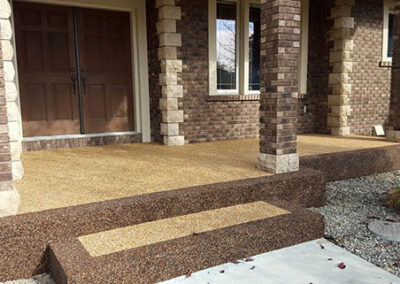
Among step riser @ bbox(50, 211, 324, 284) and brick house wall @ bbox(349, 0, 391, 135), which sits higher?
brick house wall @ bbox(349, 0, 391, 135)

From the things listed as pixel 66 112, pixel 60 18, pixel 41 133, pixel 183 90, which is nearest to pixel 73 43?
pixel 60 18

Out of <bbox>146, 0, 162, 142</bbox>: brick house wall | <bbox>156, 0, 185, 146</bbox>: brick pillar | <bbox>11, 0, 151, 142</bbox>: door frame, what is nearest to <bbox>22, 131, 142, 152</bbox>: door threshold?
<bbox>11, 0, 151, 142</bbox>: door frame

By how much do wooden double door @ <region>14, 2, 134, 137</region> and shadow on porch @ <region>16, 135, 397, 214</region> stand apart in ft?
1.76

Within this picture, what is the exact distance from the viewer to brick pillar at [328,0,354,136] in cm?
682

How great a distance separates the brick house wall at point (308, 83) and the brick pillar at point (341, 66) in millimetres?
134

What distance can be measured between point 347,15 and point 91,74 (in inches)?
188

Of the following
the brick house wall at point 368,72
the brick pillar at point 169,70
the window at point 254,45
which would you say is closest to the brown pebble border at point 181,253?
the brick pillar at point 169,70

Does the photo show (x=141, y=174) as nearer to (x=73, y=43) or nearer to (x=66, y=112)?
(x=66, y=112)

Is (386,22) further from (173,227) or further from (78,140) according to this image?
(173,227)

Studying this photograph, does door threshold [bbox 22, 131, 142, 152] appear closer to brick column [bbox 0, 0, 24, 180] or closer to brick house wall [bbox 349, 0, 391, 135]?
brick column [bbox 0, 0, 24, 180]

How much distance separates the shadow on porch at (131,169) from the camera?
3229 mm

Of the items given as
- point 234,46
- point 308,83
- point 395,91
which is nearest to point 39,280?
point 234,46

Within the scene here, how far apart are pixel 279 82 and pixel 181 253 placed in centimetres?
214

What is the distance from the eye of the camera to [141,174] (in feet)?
12.9
